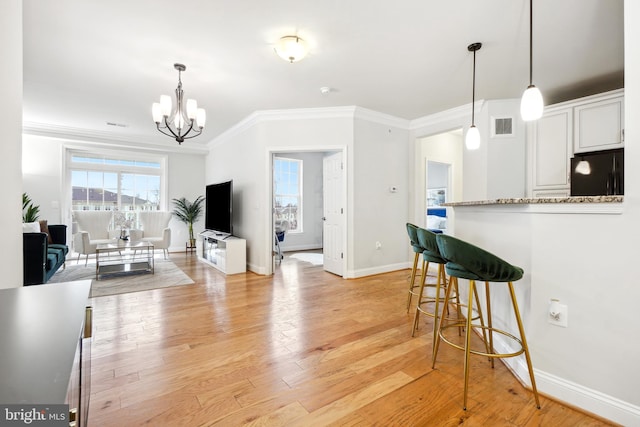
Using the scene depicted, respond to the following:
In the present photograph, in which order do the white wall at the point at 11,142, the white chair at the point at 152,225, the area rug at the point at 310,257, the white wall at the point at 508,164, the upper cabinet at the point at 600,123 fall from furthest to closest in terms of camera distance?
1. the white chair at the point at 152,225
2. the area rug at the point at 310,257
3. the white wall at the point at 508,164
4. the upper cabinet at the point at 600,123
5. the white wall at the point at 11,142

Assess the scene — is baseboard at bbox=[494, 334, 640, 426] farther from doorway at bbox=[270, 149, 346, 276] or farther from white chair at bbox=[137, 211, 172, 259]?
white chair at bbox=[137, 211, 172, 259]

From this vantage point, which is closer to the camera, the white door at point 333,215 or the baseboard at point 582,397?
the baseboard at point 582,397

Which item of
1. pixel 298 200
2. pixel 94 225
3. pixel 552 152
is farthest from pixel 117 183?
pixel 552 152

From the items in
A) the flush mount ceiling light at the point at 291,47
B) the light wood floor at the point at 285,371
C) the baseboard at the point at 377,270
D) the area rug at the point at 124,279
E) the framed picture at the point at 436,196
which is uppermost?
the flush mount ceiling light at the point at 291,47

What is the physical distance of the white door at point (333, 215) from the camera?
4.47 meters

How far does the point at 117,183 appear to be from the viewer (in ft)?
21.0

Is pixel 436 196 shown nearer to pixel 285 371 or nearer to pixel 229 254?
pixel 229 254

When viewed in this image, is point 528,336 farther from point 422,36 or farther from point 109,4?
point 109,4

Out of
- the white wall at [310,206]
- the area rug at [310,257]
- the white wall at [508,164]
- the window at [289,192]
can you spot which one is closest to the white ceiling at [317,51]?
the white wall at [508,164]

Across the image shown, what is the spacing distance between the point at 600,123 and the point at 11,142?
16.7 ft

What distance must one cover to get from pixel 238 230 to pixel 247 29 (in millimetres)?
3547

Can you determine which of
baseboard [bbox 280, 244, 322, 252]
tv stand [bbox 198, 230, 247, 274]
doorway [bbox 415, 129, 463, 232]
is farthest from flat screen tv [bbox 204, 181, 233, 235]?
doorway [bbox 415, 129, 463, 232]

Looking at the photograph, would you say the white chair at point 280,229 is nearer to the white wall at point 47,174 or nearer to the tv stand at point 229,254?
the tv stand at point 229,254

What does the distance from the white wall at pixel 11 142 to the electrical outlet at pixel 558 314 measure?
2775mm
